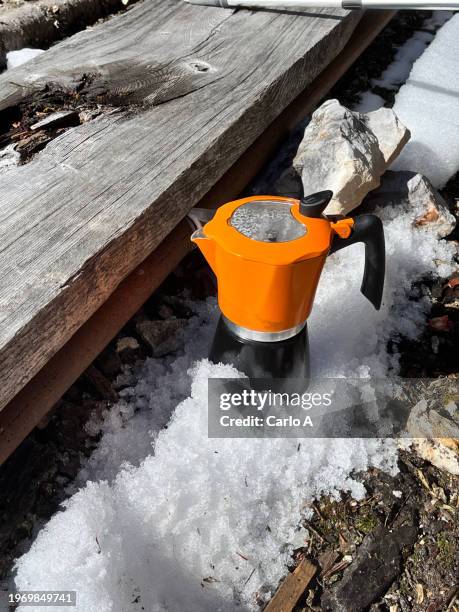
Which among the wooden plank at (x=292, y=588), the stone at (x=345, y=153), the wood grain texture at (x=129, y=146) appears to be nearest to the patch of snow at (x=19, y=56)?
the wood grain texture at (x=129, y=146)

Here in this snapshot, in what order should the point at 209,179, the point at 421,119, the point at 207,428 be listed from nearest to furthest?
the point at 207,428
the point at 209,179
the point at 421,119

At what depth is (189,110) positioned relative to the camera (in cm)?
166

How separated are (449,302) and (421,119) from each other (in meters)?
0.93

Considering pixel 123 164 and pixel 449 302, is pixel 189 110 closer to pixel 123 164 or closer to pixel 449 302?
pixel 123 164

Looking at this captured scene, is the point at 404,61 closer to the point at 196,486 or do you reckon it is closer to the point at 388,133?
the point at 388,133

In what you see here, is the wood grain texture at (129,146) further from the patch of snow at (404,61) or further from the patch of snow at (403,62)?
the patch of snow at (404,61)

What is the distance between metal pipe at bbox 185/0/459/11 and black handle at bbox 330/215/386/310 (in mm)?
981

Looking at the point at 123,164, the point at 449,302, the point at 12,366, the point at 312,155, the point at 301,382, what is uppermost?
the point at 123,164

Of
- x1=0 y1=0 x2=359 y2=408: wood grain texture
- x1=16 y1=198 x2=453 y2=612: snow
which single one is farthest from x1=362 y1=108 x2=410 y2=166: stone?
x1=16 y1=198 x2=453 y2=612: snow

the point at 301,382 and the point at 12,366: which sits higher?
the point at 12,366

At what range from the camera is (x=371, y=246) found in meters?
Answer: 1.44

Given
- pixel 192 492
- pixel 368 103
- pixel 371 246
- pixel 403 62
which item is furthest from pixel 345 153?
pixel 403 62

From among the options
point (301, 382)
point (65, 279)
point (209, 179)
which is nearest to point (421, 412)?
point (301, 382)

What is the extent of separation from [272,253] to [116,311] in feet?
1.68
